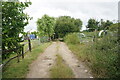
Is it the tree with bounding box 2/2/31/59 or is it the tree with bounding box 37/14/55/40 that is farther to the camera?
the tree with bounding box 37/14/55/40

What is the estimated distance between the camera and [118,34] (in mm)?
7555

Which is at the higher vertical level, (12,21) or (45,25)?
(45,25)

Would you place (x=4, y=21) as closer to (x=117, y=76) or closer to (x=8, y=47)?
(x=8, y=47)

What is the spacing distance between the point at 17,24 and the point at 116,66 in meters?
4.16

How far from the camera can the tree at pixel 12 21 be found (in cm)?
529

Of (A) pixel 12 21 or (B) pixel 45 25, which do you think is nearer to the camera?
(A) pixel 12 21

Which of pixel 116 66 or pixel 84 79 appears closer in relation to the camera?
pixel 116 66

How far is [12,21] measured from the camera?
17.9 feet

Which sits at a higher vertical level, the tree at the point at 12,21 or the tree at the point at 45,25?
the tree at the point at 45,25

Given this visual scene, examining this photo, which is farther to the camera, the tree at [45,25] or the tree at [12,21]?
the tree at [45,25]

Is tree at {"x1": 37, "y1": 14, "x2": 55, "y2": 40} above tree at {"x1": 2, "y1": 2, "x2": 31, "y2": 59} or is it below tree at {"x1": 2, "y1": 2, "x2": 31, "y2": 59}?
above

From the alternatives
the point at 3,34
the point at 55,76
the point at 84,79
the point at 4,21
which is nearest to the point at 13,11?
the point at 4,21

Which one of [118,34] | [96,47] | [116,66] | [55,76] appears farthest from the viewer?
[96,47]

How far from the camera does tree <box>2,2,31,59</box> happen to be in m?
5.29
